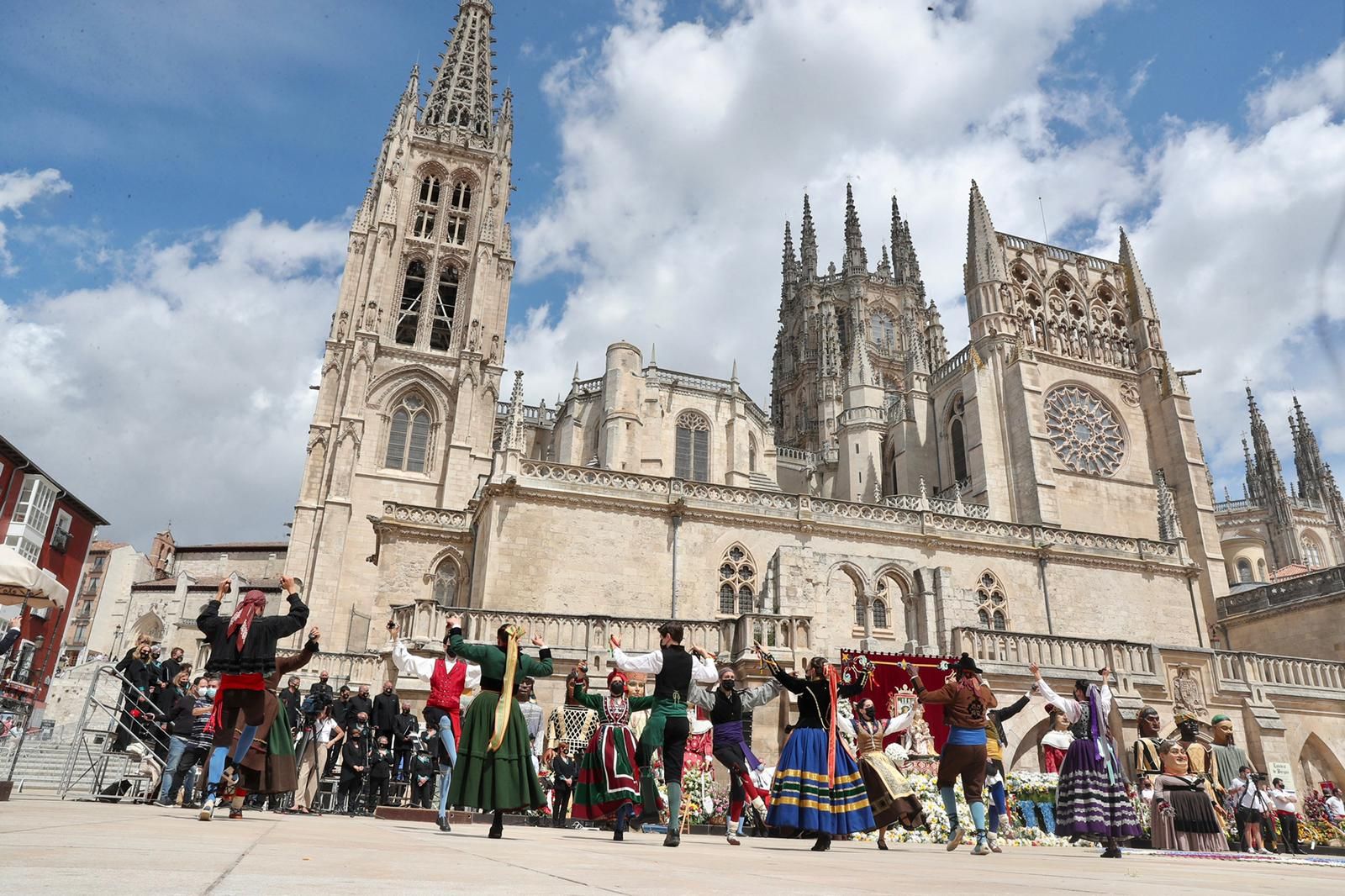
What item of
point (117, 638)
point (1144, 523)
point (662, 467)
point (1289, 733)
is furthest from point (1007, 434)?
point (117, 638)

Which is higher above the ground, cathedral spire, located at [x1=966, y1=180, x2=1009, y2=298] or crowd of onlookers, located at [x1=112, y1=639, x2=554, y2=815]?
cathedral spire, located at [x1=966, y1=180, x2=1009, y2=298]

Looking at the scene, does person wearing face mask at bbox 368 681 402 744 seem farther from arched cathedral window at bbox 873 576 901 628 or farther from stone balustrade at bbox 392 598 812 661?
arched cathedral window at bbox 873 576 901 628

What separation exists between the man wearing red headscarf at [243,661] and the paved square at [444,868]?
0.78 meters

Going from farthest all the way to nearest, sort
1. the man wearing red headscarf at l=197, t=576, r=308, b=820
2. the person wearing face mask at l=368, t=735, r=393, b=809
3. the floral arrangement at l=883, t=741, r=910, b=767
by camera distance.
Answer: the person wearing face mask at l=368, t=735, r=393, b=809 < the floral arrangement at l=883, t=741, r=910, b=767 < the man wearing red headscarf at l=197, t=576, r=308, b=820

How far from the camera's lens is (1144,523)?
109 ft

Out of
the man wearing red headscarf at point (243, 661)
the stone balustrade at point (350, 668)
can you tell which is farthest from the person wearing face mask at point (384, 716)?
the stone balustrade at point (350, 668)

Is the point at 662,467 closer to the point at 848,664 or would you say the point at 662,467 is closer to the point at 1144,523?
the point at 1144,523

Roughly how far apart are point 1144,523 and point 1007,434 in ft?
20.5

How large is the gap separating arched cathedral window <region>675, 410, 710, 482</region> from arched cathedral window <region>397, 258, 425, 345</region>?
1219cm

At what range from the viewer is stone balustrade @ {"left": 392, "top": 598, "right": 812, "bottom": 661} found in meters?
15.3

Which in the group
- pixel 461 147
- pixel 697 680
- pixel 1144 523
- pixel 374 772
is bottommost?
pixel 374 772

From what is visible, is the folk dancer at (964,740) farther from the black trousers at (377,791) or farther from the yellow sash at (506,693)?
the black trousers at (377,791)

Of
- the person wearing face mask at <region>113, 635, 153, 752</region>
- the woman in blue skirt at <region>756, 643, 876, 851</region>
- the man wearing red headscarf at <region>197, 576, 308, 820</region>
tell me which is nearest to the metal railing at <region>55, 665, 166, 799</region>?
the person wearing face mask at <region>113, 635, 153, 752</region>

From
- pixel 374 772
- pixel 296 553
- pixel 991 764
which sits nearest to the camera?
pixel 991 764
